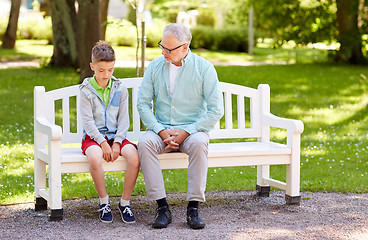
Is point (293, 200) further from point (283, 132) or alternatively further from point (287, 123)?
point (283, 132)

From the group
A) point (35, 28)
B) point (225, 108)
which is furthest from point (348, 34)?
point (35, 28)

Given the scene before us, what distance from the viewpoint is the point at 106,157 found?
4656 millimetres

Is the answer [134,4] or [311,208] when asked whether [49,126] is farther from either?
[134,4]

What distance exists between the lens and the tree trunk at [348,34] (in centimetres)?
1733

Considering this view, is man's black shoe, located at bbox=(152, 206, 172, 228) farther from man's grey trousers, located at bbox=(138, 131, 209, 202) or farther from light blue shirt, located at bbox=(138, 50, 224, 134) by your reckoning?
light blue shirt, located at bbox=(138, 50, 224, 134)

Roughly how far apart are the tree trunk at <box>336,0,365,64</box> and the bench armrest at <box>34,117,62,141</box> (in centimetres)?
1366

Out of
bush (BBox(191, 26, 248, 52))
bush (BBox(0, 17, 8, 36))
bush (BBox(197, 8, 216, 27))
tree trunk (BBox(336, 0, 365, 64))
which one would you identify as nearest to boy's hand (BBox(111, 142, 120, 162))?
tree trunk (BBox(336, 0, 365, 64))

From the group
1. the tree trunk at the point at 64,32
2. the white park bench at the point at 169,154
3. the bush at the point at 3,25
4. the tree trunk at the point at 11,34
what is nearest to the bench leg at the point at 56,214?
the white park bench at the point at 169,154

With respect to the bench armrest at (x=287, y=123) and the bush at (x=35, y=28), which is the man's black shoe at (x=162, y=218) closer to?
the bench armrest at (x=287, y=123)

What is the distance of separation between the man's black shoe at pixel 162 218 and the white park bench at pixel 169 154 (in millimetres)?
362

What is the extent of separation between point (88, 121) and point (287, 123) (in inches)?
66.3

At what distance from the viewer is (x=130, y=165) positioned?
469 centimetres

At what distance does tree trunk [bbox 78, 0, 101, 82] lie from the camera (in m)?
11.6

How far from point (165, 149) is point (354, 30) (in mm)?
13765
